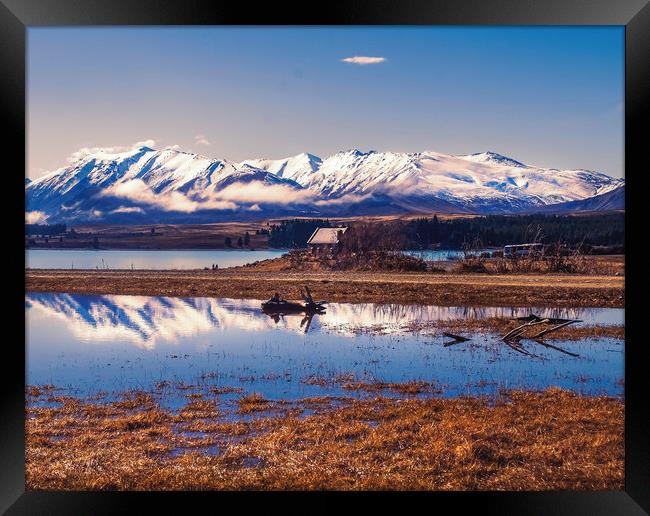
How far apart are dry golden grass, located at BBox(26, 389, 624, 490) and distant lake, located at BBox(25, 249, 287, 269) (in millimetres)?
20371

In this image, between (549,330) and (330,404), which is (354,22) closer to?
(330,404)

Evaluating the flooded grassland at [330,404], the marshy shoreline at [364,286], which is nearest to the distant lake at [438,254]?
the marshy shoreline at [364,286]

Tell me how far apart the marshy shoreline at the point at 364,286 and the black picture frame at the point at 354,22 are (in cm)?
1386

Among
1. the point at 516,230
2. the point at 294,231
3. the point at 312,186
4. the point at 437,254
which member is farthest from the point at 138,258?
the point at 516,230

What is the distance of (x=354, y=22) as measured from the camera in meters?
6.76

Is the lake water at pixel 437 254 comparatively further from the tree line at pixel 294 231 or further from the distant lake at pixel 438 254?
the tree line at pixel 294 231

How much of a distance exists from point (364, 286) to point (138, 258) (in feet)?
45.0

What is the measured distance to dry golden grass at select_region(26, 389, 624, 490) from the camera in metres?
7.70

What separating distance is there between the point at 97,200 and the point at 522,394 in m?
25.2

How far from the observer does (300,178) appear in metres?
27.1

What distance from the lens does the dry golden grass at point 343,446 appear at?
7.70m

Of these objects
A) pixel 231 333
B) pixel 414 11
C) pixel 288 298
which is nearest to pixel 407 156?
pixel 288 298

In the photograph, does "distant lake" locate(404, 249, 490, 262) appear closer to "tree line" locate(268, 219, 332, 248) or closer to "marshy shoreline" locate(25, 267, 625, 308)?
"marshy shoreline" locate(25, 267, 625, 308)

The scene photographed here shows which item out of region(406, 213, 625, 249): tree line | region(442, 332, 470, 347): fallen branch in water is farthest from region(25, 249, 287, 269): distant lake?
region(442, 332, 470, 347): fallen branch in water
